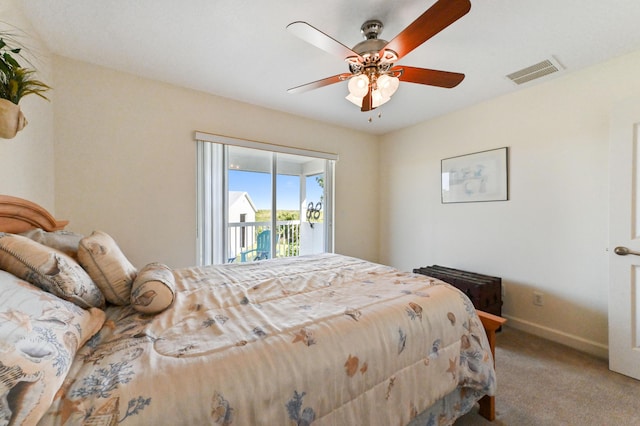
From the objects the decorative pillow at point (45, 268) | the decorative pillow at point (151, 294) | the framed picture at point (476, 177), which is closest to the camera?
the decorative pillow at point (45, 268)

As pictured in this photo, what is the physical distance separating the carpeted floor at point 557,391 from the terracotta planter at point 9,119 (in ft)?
9.36

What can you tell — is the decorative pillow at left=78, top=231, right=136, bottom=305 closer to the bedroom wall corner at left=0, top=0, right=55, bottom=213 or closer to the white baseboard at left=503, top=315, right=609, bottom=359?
the bedroom wall corner at left=0, top=0, right=55, bottom=213

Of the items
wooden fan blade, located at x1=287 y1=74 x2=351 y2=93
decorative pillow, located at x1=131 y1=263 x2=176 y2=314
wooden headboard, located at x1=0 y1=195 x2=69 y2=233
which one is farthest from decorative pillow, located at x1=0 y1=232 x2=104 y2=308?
wooden fan blade, located at x1=287 y1=74 x2=351 y2=93

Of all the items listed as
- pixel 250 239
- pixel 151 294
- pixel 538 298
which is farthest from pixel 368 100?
pixel 538 298

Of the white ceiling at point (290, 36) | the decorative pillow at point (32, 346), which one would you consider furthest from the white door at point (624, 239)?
the decorative pillow at point (32, 346)

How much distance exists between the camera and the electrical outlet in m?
2.46

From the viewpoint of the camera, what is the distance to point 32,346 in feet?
2.02

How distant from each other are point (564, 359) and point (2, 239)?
352 centimetres

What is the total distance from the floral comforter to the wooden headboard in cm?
78

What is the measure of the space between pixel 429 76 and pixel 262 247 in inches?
103

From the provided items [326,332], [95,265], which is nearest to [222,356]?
[326,332]

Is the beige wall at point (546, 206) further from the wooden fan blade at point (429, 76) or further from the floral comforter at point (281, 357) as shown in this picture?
the floral comforter at point (281, 357)

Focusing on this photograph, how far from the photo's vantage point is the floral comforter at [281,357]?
69 cm

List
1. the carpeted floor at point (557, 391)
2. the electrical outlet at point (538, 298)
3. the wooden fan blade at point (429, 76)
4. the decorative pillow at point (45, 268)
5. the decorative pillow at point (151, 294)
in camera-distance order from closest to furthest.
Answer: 1. the decorative pillow at point (45, 268)
2. the decorative pillow at point (151, 294)
3. the carpeted floor at point (557, 391)
4. the wooden fan blade at point (429, 76)
5. the electrical outlet at point (538, 298)
